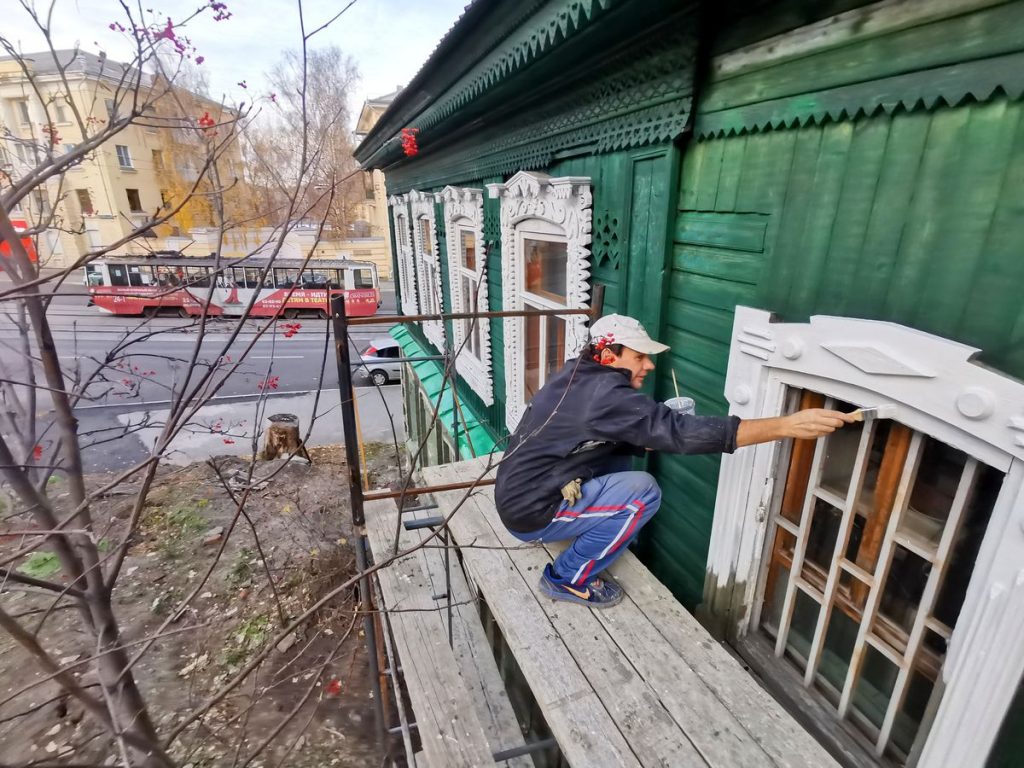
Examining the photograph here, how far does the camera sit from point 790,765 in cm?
150

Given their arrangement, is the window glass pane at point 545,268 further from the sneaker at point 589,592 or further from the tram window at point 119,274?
the tram window at point 119,274

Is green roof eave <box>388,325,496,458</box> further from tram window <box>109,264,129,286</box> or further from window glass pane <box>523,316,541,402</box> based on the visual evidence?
tram window <box>109,264,129,286</box>

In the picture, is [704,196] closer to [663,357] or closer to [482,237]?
[663,357]

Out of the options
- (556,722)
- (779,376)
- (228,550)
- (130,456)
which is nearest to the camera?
(556,722)

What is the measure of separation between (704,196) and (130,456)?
12.6 meters

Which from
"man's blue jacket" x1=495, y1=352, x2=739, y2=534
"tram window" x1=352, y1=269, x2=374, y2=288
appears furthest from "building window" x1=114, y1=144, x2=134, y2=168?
"man's blue jacket" x1=495, y1=352, x2=739, y2=534

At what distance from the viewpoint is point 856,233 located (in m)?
1.51

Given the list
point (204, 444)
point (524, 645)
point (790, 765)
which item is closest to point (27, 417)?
point (524, 645)

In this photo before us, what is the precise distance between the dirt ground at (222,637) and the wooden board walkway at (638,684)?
4.75 ft

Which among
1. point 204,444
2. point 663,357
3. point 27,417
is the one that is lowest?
point 204,444

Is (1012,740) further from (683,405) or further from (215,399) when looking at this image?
(215,399)

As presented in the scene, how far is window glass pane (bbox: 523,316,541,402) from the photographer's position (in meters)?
4.18

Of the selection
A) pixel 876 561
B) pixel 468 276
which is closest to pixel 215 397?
pixel 468 276

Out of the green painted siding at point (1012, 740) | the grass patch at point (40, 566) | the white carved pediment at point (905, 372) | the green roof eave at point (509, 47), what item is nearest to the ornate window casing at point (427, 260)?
the green roof eave at point (509, 47)
